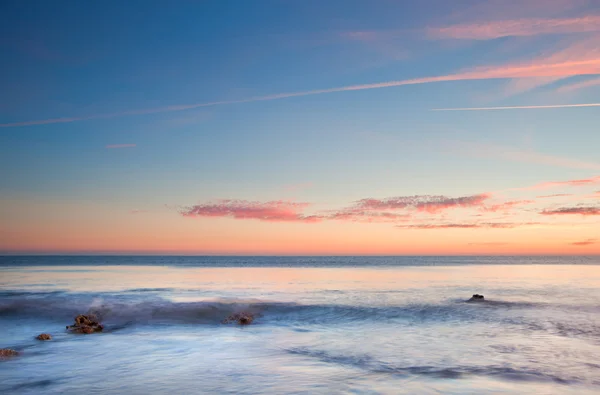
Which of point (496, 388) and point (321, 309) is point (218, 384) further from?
point (321, 309)

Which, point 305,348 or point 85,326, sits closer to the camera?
point 305,348

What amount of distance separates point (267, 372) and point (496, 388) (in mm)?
6065

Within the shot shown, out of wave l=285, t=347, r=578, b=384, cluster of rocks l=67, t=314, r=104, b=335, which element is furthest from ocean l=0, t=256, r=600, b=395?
cluster of rocks l=67, t=314, r=104, b=335

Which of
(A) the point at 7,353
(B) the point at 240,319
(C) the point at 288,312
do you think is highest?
(A) the point at 7,353

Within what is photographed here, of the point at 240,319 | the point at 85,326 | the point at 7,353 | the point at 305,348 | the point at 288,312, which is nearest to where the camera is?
the point at 7,353

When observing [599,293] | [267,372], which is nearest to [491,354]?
[267,372]

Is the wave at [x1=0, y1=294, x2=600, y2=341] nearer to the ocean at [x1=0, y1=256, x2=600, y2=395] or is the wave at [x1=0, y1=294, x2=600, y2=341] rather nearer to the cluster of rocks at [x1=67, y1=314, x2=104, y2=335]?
the ocean at [x1=0, y1=256, x2=600, y2=395]

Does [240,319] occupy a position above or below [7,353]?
below

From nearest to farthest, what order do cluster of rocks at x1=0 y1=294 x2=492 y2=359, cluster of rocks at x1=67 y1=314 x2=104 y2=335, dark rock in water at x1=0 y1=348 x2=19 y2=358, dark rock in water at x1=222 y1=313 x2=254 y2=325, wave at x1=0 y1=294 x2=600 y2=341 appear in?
1. dark rock in water at x1=0 y1=348 x2=19 y2=358
2. cluster of rocks at x1=0 y1=294 x2=492 y2=359
3. cluster of rocks at x1=67 y1=314 x2=104 y2=335
4. wave at x1=0 y1=294 x2=600 y2=341
5. dark rock in water at x1=222 y1=313 x2=254 y2=325

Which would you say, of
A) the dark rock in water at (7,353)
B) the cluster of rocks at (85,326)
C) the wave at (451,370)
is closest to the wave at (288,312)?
the cluster of rocks at (85,326)

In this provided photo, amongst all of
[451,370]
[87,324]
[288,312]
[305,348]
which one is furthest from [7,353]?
[288,312]

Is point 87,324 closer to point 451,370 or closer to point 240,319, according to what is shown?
point 240,319

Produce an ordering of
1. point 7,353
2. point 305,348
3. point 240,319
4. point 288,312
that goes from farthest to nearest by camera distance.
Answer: point 288,312, point 240,319, point 305,348, point 7,353

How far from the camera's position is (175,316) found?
24.5 meters
